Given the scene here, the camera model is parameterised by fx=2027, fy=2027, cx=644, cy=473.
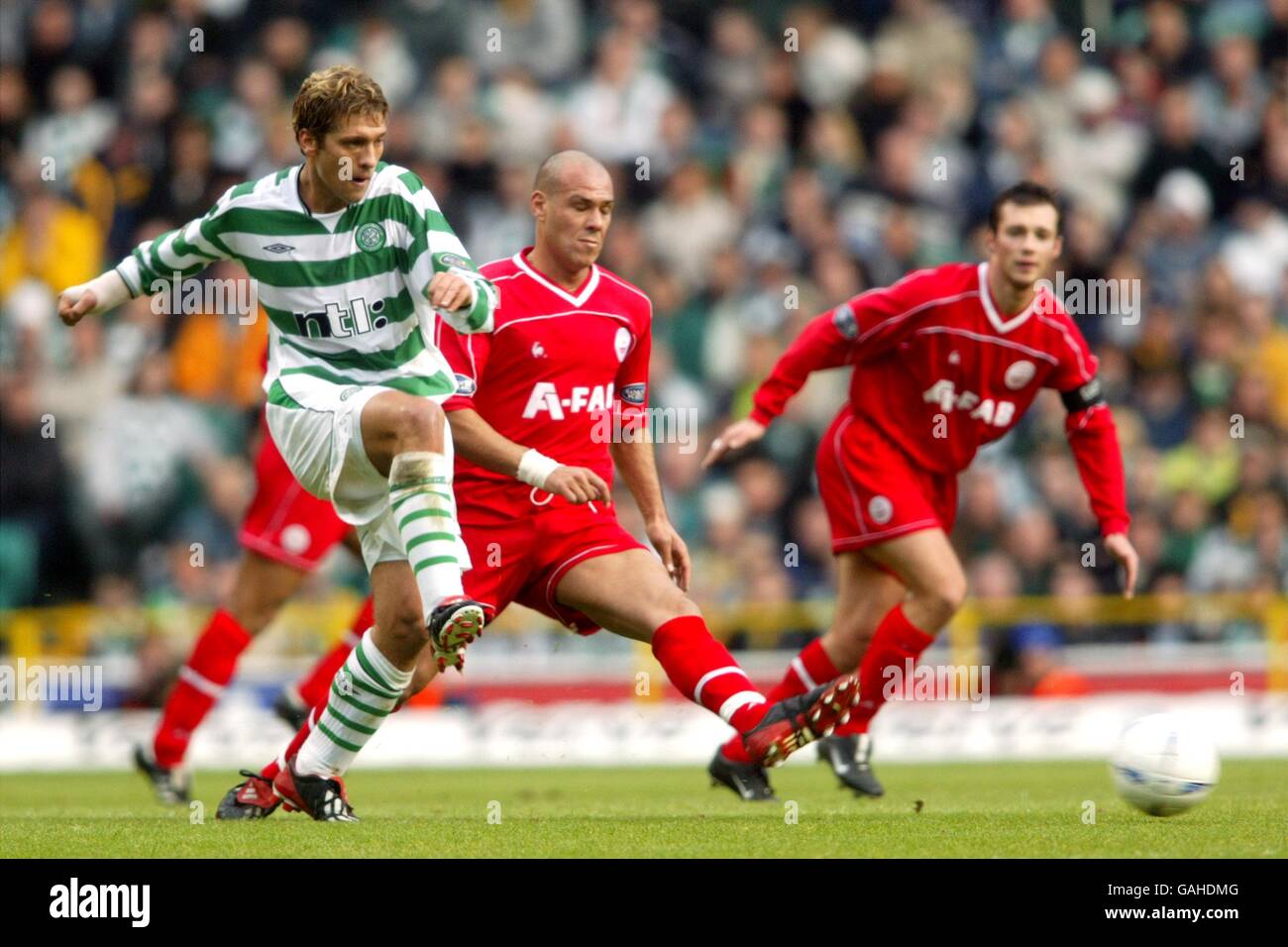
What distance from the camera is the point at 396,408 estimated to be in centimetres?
652

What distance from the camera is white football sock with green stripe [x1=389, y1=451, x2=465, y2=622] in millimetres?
6496

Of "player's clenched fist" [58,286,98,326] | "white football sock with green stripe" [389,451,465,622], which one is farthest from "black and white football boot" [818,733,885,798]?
"player's clenched fist" [58,286,98,326]

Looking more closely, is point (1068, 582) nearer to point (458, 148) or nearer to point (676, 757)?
point (676, 757)

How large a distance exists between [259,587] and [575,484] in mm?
3278

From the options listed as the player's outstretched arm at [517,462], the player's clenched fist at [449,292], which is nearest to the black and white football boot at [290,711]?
the player's outstretched arm at [517,462]

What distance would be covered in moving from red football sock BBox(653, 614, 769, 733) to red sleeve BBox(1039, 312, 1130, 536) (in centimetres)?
246

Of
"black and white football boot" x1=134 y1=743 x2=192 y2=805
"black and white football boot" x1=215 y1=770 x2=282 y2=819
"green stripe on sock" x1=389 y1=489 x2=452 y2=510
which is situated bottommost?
"black and white football boot" x1=134 y1=743 x2=192 y2=805

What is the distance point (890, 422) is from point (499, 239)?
25.2ft

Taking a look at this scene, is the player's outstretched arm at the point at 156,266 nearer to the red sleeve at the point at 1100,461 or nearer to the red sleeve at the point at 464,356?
the red sleeve at the point at 464,356

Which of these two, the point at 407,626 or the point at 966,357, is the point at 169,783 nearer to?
the point at 407,626

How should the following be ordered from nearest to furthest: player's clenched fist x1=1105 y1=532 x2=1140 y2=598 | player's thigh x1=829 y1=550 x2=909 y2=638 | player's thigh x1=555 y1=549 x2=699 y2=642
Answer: player's thigh x1=555 y1=549 x2=699 y2=642, player's clenched fist x1=1105 y1=532 x2=1140 y2=598, player's thigh x1=829 y1=550 x2=909 y2=638

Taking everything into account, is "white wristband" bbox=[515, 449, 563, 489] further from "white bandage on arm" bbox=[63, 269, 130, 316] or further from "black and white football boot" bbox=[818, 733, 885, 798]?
"black and white football boot" bbox=[818, 733, 885, 798]

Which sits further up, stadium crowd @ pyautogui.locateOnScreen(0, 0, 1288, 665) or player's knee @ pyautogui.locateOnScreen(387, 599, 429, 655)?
stadium crowd @ pyautogui.locateOnScreen(0, 0, 1288, 665)

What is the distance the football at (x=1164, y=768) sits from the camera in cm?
736
